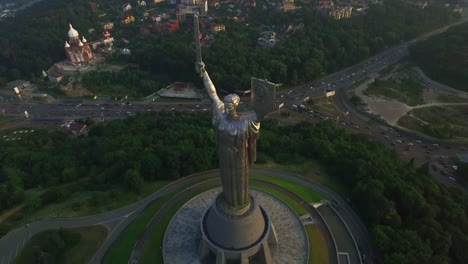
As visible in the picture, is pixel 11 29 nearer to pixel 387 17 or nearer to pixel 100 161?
pixel 100 161

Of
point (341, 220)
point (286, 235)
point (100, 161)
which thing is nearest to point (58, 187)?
point (100, 161)

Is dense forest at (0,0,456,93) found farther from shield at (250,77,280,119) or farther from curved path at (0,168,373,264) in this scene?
shield at (250,77,280,119)

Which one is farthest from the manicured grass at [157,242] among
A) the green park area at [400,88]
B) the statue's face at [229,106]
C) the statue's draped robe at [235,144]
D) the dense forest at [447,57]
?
the dense forest at [447,57]

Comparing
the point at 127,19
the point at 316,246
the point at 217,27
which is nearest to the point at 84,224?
the point at 316,246

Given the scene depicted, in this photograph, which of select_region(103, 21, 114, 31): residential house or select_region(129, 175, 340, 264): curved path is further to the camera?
select_region(103, 21, 114, 31): residential house

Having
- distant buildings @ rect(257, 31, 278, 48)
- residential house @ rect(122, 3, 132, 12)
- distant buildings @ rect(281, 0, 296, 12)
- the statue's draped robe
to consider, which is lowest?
distant buildings @ rect(257, 31, 278, 48)

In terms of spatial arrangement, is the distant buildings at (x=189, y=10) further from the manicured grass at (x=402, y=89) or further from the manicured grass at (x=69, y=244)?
the manicured grass at (x=69, y=244)

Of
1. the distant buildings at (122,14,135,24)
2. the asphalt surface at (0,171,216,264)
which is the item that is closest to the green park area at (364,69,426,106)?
the asphalt surface at (0,171,216,264)
